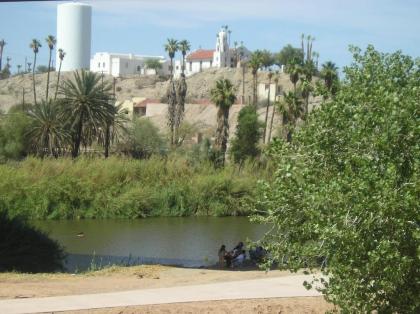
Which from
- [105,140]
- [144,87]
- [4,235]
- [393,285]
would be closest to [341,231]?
[393,285]

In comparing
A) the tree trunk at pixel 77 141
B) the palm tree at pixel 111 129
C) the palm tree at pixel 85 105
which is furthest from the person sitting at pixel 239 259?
the tree trunk at pixel 77 141

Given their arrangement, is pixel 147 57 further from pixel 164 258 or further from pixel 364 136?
pixel 364 136

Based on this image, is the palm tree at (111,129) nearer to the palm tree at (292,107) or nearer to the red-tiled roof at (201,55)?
the palm tree at (292,107)

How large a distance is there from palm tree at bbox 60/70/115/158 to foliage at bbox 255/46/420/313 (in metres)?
51.2

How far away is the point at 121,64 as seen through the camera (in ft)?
611

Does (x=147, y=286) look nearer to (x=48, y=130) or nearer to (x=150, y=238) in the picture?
(x=150, y=238)

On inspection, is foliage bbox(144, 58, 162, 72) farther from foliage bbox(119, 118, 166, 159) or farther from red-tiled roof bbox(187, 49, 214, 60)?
foliage bbox(119, 118, 166, 159)

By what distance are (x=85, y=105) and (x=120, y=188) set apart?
7504 millimetres

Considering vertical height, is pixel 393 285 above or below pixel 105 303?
above

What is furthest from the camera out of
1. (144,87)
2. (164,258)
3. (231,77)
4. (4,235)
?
→ (144,87)

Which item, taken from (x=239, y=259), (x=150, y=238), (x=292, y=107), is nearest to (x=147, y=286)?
(x=239, y=259)

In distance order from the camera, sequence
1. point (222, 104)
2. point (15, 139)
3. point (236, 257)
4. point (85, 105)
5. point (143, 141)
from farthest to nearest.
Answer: point (143, 141), point (222, 104), point (15, 139), point (85, 105), point (236, 257)

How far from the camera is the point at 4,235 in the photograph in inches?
1067

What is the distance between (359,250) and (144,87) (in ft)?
511
